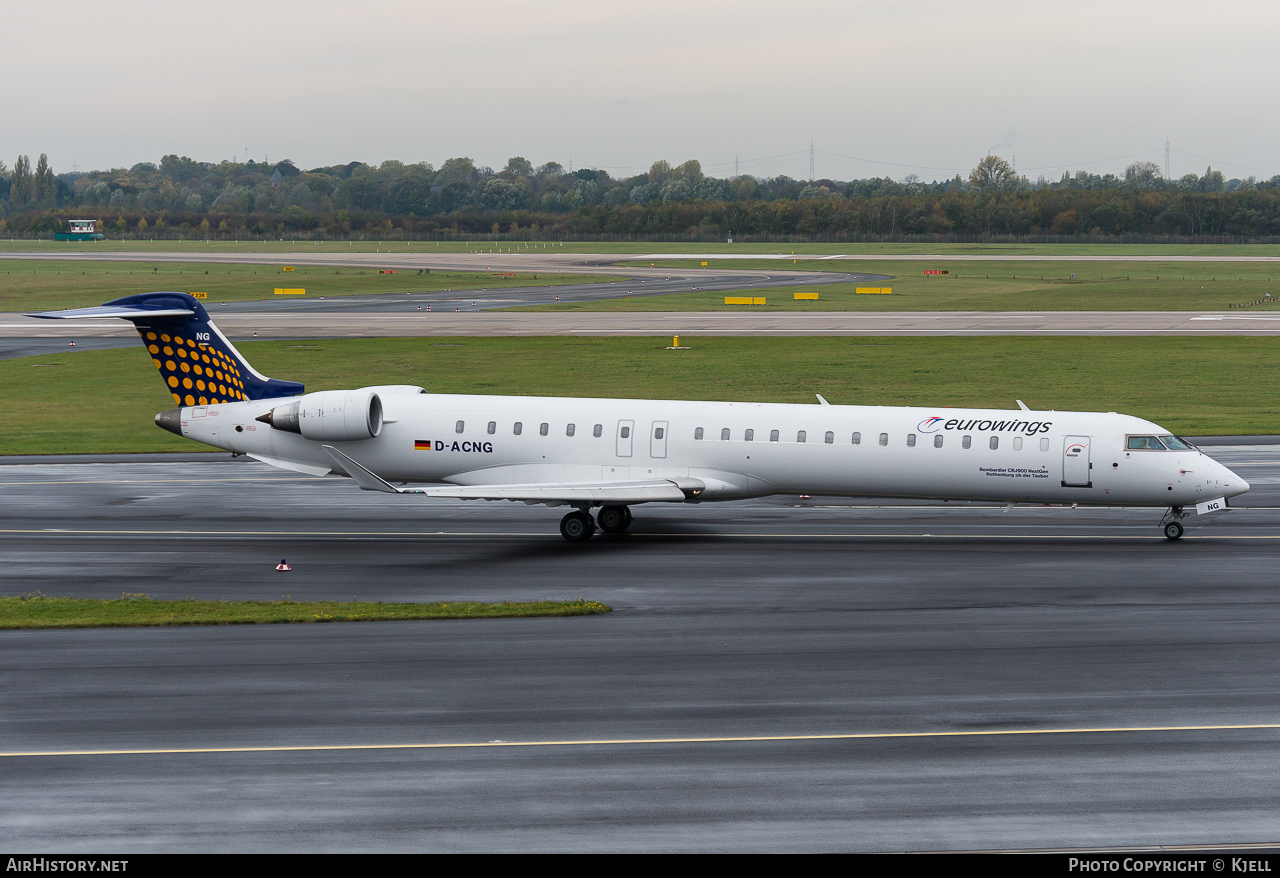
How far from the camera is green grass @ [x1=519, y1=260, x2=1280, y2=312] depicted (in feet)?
305

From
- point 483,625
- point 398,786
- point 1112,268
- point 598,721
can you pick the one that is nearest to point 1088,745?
point 598,721

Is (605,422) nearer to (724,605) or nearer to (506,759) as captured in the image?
(724,605)

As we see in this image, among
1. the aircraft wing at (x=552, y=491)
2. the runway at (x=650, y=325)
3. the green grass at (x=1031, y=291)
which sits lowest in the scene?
the aircraft wing at (x=552, y=491)

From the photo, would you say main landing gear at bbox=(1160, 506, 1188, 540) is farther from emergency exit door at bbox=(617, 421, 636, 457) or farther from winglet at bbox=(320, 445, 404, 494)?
winglet at bbox=(320, 445, 404, 494)

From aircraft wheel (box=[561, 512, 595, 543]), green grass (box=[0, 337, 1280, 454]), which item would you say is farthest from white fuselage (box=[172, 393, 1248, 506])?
green grass (box=[0, 337, 1280, 454])

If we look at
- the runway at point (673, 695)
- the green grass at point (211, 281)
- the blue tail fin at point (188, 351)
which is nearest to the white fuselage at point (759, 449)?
the blue tail fin at point (188, 351)

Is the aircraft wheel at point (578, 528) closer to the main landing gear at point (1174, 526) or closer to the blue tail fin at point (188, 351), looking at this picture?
the blue tail fin at point (188, 351)

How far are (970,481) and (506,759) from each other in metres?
16.0

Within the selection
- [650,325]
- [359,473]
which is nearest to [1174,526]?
[359,473]

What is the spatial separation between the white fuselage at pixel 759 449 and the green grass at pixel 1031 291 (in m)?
62.2

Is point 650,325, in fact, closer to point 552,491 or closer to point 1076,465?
point 552,491

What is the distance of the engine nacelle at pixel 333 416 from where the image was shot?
29547 millimetres

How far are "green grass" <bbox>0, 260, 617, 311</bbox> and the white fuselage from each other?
74912mm

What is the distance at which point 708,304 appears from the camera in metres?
97.4
